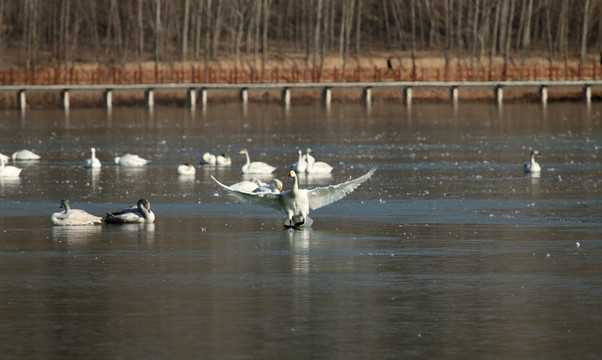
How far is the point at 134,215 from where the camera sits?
19891mm

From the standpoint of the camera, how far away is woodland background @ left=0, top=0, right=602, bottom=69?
294 ft

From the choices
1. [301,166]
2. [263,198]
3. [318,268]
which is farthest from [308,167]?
[318,268]

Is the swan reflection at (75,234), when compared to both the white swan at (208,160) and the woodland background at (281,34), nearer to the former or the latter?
the white swan at (208,160)

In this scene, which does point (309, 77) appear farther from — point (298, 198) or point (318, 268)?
point (318, 268)

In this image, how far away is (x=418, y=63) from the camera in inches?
3713

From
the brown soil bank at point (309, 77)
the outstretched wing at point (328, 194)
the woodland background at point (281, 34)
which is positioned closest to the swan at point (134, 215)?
the outstretched wing at point (328, 194)

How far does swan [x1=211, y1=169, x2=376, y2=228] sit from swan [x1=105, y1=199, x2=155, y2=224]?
1.56 metres

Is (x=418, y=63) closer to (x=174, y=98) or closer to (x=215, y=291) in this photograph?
(x=174, y=98)

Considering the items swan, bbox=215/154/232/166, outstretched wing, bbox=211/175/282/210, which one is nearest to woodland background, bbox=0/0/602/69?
swan, bbox=215/154/232/166

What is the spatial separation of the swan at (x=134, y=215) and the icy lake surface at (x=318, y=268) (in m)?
0.33

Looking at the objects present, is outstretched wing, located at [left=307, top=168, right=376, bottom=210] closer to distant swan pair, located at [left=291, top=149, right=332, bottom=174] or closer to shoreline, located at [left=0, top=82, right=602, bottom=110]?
distant swan pair, located at [left=291, top=149, right=332, bottom=174]

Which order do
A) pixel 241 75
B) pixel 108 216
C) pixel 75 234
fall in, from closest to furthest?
pixel 75 234
pixel 108 216
pixel 241 75

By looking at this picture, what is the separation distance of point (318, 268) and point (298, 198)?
3.72 meters

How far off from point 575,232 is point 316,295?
631 cm
